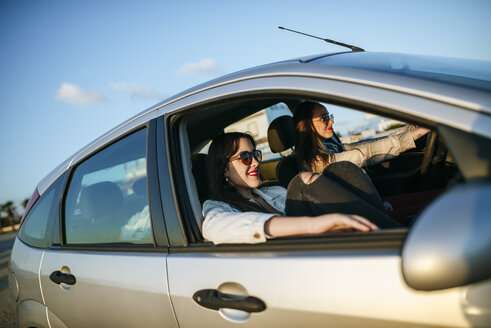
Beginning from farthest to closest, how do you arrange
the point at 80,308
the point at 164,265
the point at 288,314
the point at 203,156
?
the point at 203,156 < the point at 80,308 < the point at 164,265 < the point at 288,314

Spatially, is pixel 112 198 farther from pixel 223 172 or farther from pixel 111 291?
pixel 223 172

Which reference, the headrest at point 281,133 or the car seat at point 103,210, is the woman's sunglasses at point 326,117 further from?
the car seat at point 103,210

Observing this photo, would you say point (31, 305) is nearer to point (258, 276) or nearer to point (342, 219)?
point (258, 276)

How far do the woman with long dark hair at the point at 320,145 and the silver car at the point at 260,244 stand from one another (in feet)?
1.60

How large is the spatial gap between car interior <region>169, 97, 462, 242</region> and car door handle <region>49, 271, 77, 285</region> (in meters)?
0.77

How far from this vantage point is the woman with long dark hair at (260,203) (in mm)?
1143

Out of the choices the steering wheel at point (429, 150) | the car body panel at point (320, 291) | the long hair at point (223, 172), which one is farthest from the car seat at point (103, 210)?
the steering wheel at point (429, 150)

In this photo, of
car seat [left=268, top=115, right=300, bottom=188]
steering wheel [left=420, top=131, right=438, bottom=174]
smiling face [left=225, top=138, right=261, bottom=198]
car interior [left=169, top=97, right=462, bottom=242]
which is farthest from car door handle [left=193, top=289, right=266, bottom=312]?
car seat [left=268, top=115, right=300, bottom=188]

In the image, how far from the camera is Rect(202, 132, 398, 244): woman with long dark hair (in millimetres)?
Result: 1143

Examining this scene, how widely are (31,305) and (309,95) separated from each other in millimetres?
2076

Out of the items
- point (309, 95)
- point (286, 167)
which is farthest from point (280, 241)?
point (286, 167)

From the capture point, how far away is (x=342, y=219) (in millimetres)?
1068

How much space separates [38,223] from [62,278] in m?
0.66

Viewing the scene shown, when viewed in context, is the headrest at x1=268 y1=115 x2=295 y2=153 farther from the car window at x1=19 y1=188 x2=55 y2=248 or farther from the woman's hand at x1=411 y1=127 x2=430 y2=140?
the car window at x1=19 y1=188 x2=55 y2=248
